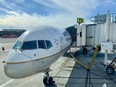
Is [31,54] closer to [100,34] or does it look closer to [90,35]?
[100,34]

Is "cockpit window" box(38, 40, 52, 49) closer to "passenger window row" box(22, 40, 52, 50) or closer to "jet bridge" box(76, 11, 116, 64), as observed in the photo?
"passenger window row" box(22, 40, 52, 50)

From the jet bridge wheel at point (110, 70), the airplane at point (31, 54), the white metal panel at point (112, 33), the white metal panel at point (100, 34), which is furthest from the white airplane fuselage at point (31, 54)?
the white metal panel at point (100, 34)

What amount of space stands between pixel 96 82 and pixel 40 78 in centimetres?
442

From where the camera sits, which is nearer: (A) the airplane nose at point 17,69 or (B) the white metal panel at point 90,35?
(A) the airplane nose at point 17,69

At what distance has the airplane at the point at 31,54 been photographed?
8.45m

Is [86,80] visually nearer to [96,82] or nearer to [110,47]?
[96,82]

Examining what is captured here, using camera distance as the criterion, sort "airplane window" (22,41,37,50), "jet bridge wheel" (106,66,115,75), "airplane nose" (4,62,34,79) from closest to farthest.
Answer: "airplane nose" (4,62,34,79) < "airplane window" (22,41,37,50) < "jet bridge wheel" (106,66,115,75)

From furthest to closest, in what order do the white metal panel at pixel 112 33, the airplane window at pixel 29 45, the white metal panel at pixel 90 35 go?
the white metal panel at pixel 90 35 < the white metal panel at pixel 112 33 < the airplane window at pixel 29 45

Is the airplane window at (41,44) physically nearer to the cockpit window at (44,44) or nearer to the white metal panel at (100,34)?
the cockpit window at (44,44)

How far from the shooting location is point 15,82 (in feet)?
40.6

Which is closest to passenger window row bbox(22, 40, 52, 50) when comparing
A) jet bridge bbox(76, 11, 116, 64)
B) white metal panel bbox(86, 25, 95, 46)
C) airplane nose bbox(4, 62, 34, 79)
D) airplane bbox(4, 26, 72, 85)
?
airplane bbox(4, 26, 72, 85)

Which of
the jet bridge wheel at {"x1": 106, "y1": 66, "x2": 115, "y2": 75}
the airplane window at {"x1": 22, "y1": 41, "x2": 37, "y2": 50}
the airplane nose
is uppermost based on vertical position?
the airplane window at {"x1": 22, "y1": 41, "x2": 37, "y2": 50}

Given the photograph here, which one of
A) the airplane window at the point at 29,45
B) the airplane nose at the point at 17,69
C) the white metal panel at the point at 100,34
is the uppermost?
the white metal panel at the point at 100,34

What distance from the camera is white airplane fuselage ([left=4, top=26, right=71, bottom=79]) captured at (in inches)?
332
